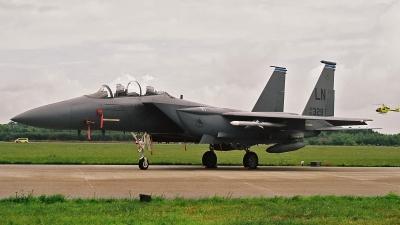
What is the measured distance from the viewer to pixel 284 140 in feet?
77.8

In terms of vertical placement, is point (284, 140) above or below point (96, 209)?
above

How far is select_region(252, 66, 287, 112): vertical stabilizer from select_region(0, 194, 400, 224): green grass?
14.6 meters

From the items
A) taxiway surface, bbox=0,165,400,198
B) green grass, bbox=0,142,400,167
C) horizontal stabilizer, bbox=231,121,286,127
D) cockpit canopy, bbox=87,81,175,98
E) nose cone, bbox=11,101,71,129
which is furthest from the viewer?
green grass, bbox=0,142,400,167

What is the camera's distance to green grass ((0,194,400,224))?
867cm

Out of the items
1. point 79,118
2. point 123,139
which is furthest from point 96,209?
point 123,139

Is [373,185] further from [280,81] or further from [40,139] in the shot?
[40,139]

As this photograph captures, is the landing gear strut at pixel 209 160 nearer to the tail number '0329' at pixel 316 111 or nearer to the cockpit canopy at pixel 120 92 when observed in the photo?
the cockpit canopy at pixel 120 92

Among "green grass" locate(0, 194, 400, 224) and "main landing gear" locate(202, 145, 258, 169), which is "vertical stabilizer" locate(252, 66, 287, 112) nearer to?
"main landing gear" locate(202, 145, 258, 169)

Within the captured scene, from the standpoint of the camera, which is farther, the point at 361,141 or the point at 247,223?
the point at 361,141

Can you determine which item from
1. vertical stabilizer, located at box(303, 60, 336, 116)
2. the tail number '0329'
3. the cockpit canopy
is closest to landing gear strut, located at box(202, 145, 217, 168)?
the cockpit canopy

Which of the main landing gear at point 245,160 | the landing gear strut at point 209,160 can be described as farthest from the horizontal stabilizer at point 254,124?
the landing gear strut at point 209,160

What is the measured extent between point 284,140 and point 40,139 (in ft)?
354

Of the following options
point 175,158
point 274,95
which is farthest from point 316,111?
point 175,158

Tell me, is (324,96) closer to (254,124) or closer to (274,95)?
(274,95)
